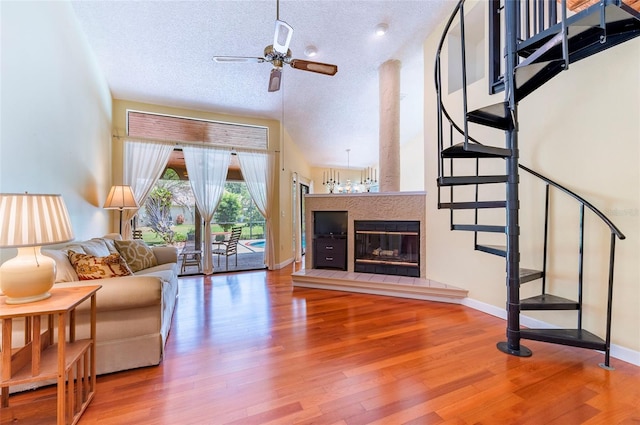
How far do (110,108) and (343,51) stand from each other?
3.77 metres

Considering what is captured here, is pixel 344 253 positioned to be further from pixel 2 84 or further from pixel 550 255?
pixel 2 84

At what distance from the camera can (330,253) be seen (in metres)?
→ 4.26

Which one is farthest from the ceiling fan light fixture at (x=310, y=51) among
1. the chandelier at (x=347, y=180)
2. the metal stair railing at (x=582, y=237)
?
the chandelier at (x=347, y=180)

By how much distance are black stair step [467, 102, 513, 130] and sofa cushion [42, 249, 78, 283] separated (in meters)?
3.24

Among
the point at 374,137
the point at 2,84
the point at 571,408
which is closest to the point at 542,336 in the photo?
the point at 571,408

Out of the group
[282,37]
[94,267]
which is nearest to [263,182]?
[282,37]

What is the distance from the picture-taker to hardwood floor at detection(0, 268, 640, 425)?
1.44 m

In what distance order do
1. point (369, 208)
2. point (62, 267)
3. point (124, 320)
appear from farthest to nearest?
1. point (369, 208)
2. point (62, 267)
3. point (124, 320)

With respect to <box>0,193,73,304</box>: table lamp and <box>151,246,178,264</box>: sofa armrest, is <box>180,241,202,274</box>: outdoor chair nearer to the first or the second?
<box>151,246,178,264</box>: sofa armrest

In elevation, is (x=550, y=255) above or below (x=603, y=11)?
below

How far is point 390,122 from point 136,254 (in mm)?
3889

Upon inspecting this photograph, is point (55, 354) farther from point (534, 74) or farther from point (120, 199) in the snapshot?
point (534, 74)

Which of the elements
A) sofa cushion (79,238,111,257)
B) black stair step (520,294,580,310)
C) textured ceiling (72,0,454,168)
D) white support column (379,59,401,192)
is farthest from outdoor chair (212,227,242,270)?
black stair step (520,294,580,310)

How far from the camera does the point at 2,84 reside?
176 centimetres
